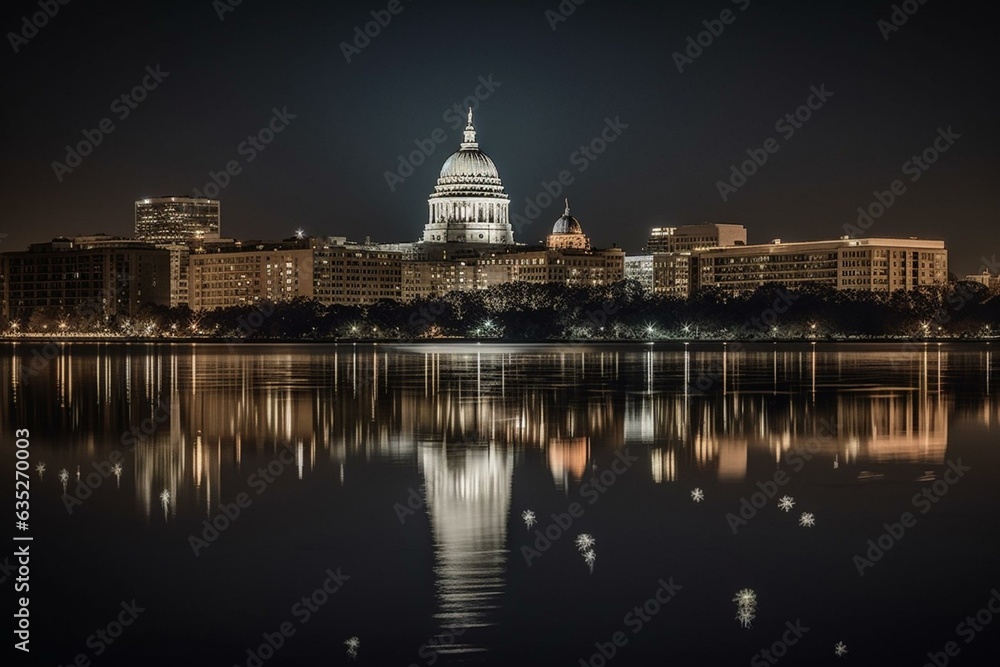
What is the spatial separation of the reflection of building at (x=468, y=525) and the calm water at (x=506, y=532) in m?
0.07

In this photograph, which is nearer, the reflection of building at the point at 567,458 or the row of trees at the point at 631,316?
the reflection of building at the point at 567,458

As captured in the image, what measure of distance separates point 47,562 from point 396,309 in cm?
15928

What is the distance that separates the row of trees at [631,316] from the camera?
527 feet

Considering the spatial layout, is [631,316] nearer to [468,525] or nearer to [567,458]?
[567,458]

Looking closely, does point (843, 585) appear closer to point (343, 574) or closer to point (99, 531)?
point (343, 574)

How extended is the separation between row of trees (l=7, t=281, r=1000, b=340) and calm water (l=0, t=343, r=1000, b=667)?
119m

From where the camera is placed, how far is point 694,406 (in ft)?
146

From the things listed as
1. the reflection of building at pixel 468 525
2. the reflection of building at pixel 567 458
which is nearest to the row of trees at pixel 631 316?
the reflection of building at pixel 567 458

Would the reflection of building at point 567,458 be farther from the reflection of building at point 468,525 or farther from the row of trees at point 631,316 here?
the row of trees at point 631,316

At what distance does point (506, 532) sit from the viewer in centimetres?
2066

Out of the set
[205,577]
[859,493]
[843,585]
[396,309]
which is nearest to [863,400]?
[859,493]

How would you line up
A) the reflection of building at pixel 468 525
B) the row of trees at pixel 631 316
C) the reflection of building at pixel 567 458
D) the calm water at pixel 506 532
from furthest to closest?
1. the row of trees at pixel 631 316
2. the reflection of building at pixel 567 458
3. the reflection of building at pixel 468 525
4. the calm water at pixel 506 532

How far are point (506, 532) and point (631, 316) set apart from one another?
145073 millimetres

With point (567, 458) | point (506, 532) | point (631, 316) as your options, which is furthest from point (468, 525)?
point (631, 316)
